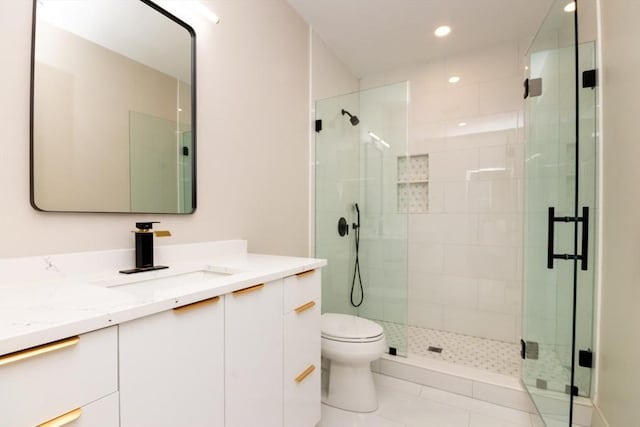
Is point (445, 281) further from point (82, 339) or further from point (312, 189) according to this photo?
point (82, 339)

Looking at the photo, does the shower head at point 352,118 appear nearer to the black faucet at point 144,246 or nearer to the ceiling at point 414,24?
the ceiling at point 414,24

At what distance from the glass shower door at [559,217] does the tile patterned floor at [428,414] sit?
0.20 m

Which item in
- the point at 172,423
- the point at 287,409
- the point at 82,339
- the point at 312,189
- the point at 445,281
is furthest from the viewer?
the point at 445,281

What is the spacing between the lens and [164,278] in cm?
119

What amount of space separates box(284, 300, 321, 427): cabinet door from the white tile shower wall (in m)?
1.76

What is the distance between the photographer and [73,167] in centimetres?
110

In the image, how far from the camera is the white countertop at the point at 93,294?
1.94 feet

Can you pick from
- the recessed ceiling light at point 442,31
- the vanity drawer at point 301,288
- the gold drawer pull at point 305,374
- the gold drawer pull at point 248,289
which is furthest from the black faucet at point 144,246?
the recessed ceiling light at point 442,31

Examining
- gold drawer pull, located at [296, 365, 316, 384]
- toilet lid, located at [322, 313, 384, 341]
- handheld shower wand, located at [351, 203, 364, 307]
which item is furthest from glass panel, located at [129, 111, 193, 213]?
handheld shower wand, located at [351, 203, 364, 307]

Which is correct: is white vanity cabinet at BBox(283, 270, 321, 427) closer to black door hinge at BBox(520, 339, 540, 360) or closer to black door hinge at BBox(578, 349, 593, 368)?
black door hinge at BBox(520, 339, 540, 360)

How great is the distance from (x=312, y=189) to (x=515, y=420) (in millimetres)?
1905

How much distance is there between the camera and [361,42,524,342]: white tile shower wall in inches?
103

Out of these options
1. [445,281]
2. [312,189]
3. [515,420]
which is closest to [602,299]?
[515,420]

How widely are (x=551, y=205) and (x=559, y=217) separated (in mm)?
162
